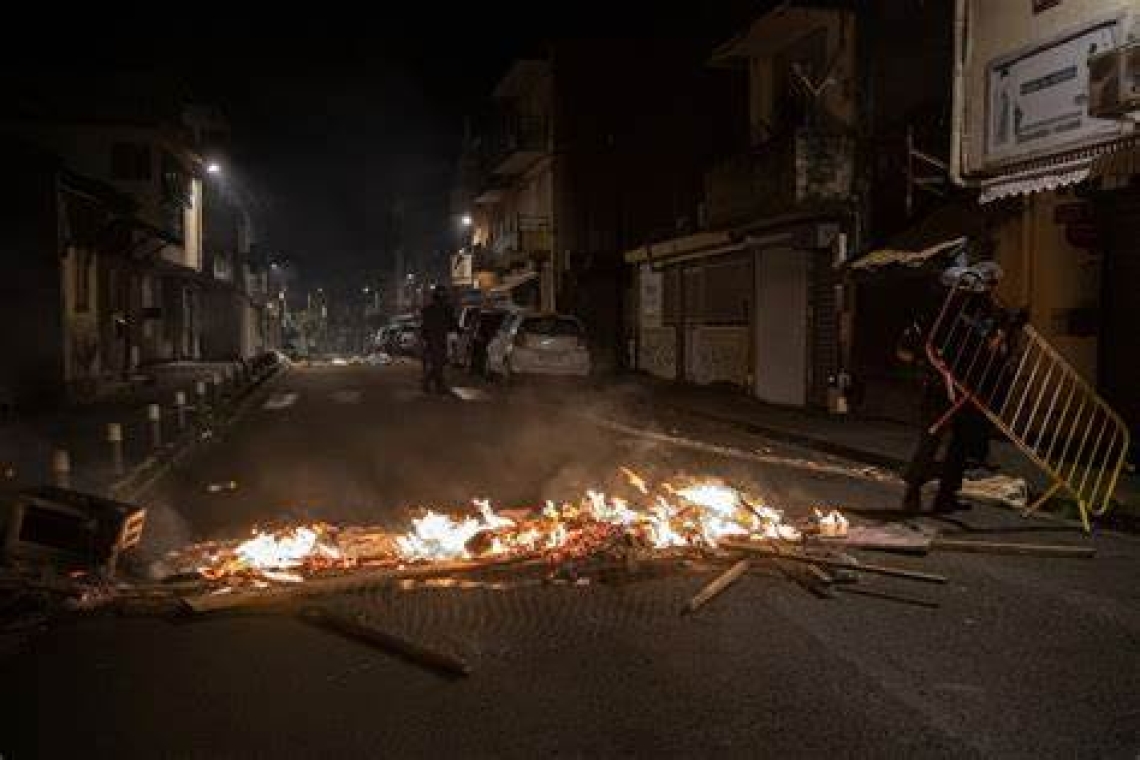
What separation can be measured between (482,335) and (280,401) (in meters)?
9.39

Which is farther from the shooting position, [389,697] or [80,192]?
[80,192]

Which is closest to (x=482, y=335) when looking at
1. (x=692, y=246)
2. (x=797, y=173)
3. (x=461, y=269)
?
(x=692, y=246)

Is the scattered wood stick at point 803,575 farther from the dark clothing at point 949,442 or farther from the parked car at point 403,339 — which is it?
the parked car at point 403,339

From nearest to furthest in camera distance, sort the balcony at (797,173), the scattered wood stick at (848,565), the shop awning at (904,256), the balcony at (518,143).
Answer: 1. the scattered wood stick at (848,565)
2. the shop awning at (904,256)
3. the balcony at (797,173)
4. the balcony at (518,143)

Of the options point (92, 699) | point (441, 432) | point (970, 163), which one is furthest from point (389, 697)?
point (970, 163)

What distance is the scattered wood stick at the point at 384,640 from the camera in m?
4.83

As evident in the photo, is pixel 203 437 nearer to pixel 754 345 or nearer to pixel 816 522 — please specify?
pixel 816 522

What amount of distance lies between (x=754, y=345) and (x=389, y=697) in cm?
1962

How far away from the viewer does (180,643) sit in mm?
5262

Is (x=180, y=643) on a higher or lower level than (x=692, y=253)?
lower

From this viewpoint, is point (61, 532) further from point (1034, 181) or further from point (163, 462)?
point (1034, 181)

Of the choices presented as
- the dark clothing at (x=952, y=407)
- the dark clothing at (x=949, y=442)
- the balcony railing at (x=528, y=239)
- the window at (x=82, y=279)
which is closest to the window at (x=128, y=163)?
the balcony railing at (x=528, y=239)

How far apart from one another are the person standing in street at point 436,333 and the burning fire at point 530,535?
13860 millimetres

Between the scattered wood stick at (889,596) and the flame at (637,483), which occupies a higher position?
the flame at (637,483)
